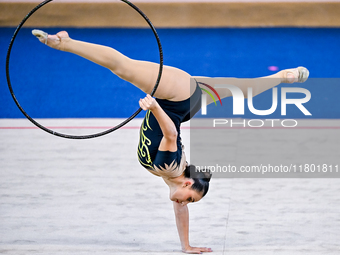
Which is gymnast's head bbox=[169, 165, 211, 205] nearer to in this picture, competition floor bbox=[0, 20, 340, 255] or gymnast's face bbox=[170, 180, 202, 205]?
gymnast's face bbox=[170, 180, 202, 205]

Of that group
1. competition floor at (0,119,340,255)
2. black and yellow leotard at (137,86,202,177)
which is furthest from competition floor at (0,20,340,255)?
black and yellow leotard at (137,86,202,177)

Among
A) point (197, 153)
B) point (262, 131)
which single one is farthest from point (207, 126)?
point (197, 153)

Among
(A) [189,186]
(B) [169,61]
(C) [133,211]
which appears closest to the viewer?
(A) [189,186]

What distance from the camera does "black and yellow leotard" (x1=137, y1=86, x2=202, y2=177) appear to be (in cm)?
261

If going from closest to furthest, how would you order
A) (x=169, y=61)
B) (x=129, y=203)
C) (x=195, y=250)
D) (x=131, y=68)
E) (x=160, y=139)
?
(x=131, y=68), (x=160, y=139), (x=195, y=250), (x=129, y=203), (x=169, y=61)

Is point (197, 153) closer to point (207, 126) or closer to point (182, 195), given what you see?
point (207, 126)

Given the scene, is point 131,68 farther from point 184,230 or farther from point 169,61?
point 169,61

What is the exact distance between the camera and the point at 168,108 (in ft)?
8.81

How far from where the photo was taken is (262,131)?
21.1 ft

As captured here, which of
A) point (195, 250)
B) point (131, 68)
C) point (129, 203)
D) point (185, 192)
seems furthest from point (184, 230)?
point (131, 68)

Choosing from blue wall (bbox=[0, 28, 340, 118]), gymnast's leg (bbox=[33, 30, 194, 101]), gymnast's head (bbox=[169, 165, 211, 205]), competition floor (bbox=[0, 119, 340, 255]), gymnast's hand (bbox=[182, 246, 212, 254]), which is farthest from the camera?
blue wall (bbox=[0, 28, 340, 118])

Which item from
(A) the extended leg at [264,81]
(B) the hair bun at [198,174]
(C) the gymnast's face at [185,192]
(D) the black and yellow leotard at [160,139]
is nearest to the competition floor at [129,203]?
(C) the gymnast's face at [185,192]

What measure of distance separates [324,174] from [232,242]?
6.52ft

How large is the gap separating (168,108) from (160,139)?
0.19 metres
